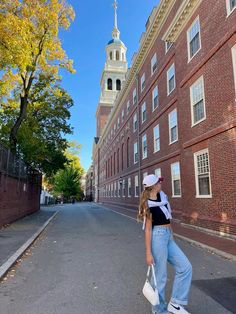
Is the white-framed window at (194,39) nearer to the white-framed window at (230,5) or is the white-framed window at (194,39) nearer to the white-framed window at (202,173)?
the white-framed window at (230,5)

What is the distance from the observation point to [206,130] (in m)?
12.5

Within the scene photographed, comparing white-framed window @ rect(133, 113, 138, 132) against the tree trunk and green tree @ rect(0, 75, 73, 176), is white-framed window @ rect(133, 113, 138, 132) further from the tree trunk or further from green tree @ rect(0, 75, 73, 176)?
the tree trunk

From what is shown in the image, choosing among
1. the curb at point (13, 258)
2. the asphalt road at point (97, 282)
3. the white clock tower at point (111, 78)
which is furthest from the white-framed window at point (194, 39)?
the white clock tower at point (111, 78)

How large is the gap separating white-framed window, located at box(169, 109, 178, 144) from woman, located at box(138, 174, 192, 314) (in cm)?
1364

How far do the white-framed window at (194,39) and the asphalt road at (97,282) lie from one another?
31.4 feet

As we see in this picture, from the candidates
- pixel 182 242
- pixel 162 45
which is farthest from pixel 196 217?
pixel 162 45

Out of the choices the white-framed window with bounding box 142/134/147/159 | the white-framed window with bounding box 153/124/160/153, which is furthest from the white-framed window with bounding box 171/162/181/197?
the white-framed window with bounding box 142/134/147/159

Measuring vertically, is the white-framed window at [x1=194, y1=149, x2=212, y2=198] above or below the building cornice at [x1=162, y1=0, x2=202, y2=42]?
below

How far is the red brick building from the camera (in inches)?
428

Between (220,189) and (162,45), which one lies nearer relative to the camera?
(220,189)

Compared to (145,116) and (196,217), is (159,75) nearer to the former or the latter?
(145,116)

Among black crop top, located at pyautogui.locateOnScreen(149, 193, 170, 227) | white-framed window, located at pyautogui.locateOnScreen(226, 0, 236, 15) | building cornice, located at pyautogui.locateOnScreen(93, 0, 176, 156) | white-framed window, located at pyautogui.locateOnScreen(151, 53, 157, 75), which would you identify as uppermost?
building cornice, located at pyautogui.locateOnScreen(93, 0, 176, 156)

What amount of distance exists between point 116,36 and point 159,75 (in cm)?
5579

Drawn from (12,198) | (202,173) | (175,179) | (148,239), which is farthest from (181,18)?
(148,239)
